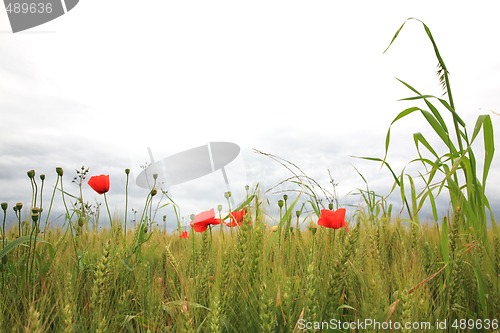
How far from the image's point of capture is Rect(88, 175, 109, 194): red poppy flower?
223cm

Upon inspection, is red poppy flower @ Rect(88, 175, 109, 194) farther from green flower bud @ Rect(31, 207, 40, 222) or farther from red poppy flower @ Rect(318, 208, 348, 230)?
red poppy flower @ Rect(318, 208, 348, 230)

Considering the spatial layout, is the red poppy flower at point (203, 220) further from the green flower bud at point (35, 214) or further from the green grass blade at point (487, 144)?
the green grass blade at point (487, 144)

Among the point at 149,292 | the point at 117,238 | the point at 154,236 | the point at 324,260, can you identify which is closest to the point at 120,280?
the point at 149,292

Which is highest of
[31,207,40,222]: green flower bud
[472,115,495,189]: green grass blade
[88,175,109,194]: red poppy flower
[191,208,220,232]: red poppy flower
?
[472,115,495,189]: green grass blade

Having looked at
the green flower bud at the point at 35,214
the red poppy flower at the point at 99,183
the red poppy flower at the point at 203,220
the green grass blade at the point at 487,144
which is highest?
the green grass blade at the point at 487,144

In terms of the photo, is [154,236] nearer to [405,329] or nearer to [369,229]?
[369,229]

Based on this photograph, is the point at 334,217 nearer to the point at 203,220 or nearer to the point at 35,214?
the point at 203,220

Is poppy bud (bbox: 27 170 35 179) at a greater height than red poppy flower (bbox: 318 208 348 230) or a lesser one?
greater

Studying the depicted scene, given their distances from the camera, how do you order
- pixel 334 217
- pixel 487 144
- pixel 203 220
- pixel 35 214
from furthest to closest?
pixel 487 144 → pixel 203 220 → pixel 334 217 → pixel 35 214

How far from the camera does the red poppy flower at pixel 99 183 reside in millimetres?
2232

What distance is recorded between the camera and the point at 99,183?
7.35 ft

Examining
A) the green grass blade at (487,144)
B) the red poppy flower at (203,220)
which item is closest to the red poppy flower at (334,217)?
the red poppy flower at (203,220)

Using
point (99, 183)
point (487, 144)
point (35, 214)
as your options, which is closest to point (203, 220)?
point (99, 183)

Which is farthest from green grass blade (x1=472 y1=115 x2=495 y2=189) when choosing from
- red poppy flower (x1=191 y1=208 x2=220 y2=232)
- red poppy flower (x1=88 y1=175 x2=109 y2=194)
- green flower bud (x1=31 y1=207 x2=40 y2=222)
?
green flower bud (x1=31 y1=207 x2=40 y2=222)
